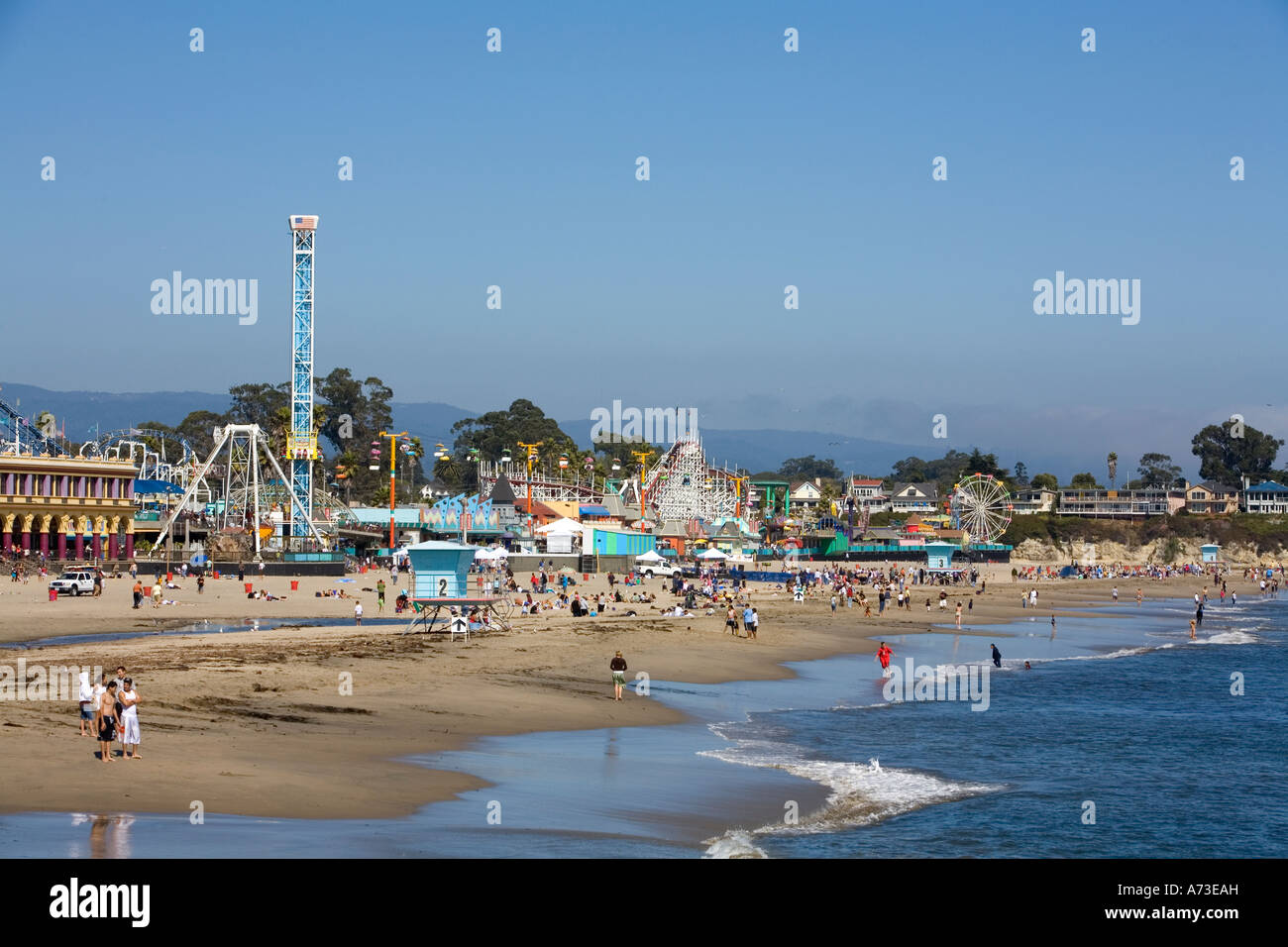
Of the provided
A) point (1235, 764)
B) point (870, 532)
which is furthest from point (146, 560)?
point (870, 532)

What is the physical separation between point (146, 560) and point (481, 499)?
4937 cm

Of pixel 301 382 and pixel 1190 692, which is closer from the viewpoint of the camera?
pixel 1190 692

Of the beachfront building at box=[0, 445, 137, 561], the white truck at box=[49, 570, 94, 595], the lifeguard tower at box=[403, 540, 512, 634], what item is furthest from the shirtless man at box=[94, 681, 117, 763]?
the beachfront building at box=[0, 445, 137, 561]

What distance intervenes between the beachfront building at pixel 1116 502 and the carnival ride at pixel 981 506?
4526 cm

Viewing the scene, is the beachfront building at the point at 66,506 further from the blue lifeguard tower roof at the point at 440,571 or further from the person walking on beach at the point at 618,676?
the person walking on beach at the point at 618,676

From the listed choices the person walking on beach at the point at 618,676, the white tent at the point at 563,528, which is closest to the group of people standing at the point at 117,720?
the person walking on beach at the point at 618,676

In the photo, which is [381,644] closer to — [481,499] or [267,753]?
[267,753]

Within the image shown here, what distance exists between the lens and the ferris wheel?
138000 millimetres

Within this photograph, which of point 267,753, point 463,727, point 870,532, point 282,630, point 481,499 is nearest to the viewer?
point 267,753

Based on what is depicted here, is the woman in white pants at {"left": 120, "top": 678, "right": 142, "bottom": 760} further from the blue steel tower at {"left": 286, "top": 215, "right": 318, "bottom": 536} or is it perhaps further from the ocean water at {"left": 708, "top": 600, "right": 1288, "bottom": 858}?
the blue steel tower at {"left": 286, "top": 215, "right": 318, "bottom": 536}

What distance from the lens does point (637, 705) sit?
2764cm
